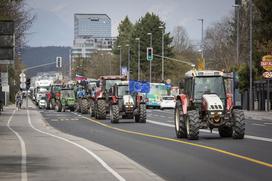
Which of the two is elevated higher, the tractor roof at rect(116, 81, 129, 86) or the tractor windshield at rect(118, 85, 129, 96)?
the tractor roof at rect(116, 81, 129, 86)

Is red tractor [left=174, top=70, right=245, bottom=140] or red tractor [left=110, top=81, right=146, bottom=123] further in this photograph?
red tractor [left=110, top=81, right=146, bottom=123]

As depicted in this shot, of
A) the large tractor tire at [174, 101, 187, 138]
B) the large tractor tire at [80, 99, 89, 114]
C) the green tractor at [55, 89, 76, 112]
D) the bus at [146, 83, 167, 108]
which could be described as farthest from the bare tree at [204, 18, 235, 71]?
the large tractor tire at [174, 101, 187, 138]

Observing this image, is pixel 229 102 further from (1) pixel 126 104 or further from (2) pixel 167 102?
(2) pixel 167 102

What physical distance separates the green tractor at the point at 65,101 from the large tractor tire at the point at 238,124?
5296cm

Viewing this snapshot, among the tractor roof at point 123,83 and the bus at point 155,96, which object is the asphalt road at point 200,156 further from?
the bus at point 155,96

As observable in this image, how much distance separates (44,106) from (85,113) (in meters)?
29.7

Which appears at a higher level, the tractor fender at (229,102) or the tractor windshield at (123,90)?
the tractor windshield at (123,90)

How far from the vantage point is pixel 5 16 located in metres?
56.4

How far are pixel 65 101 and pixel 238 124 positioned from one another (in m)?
53.6

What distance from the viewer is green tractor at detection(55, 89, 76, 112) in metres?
81.4

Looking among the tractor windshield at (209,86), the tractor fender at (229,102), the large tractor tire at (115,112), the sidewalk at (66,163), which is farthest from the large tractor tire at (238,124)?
the large tractor tire at (115,112)

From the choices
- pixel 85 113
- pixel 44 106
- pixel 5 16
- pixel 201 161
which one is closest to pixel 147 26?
pixel 44 106

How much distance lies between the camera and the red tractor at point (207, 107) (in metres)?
29.3

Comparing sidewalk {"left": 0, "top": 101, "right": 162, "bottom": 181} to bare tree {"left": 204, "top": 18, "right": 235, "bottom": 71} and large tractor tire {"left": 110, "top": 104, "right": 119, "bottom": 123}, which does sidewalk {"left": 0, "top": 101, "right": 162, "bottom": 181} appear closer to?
large tractor tire {"left": 110, "top": 104, "right": 119, "bottom": 123}
